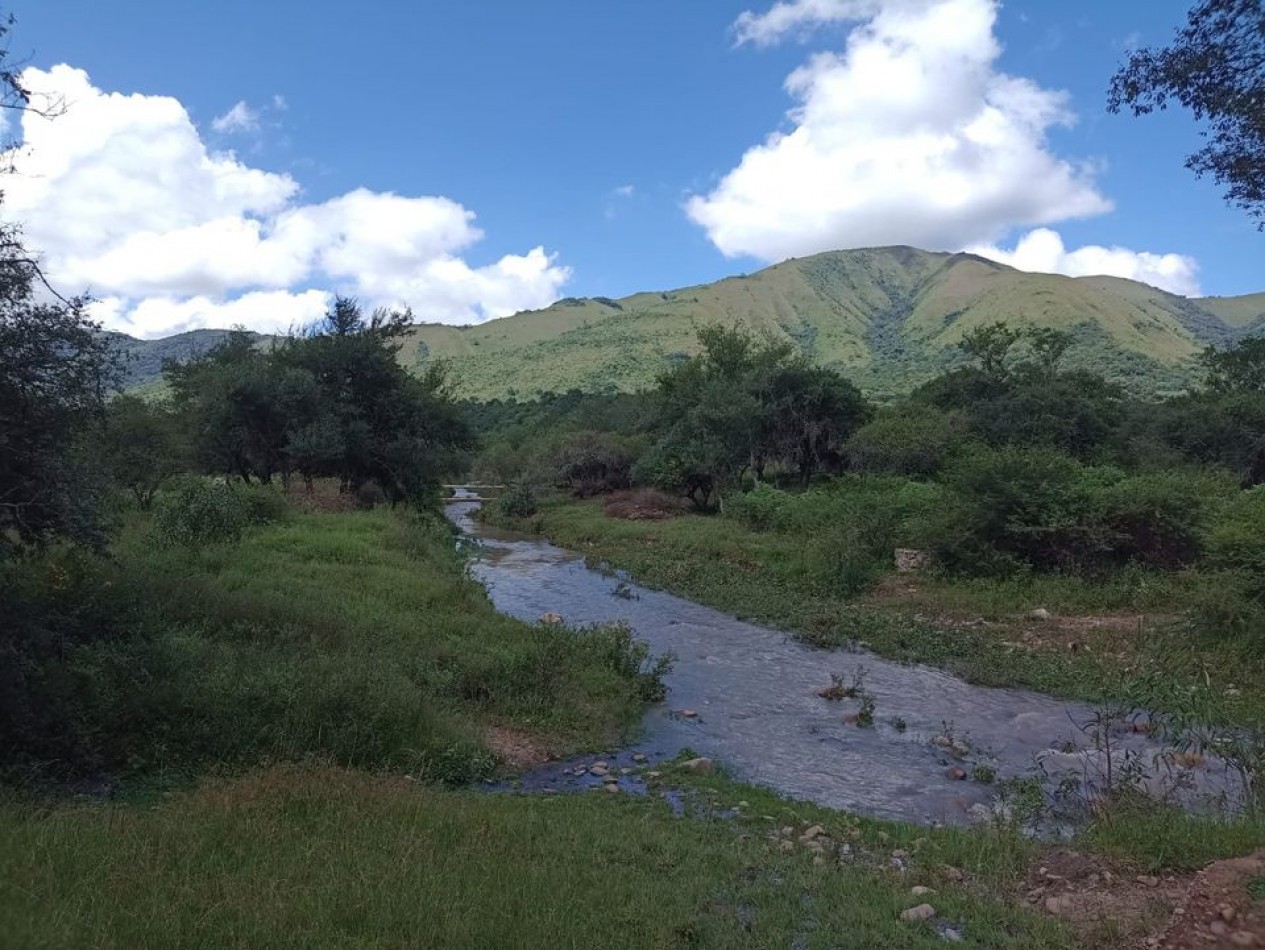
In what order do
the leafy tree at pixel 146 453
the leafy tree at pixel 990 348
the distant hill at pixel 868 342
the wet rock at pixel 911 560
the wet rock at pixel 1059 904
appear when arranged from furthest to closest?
the distant hill at pixel 868 342, the leafy tree at pixel 990 348, the leafy tree at pixel 146 453, the wet rock at pixel 911 560, the wet rock at pixel 1059 904

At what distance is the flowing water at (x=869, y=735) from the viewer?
1089cm

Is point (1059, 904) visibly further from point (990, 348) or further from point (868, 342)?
point (868, 342)

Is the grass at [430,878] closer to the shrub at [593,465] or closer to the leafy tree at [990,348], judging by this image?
the shrub at [593,465]

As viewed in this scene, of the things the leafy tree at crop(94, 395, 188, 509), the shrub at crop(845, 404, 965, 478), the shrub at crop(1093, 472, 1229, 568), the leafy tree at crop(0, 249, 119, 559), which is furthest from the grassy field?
the leafy tree at crop(94, 395, 188, 509)

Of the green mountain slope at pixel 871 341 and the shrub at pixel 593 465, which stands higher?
the green mountain slope at pixel 871 341

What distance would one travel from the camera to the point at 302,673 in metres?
10.9

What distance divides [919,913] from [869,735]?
7.44 m

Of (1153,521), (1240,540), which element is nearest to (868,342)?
(1153,521)

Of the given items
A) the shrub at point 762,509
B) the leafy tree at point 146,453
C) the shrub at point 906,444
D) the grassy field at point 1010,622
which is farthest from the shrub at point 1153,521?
the leafy tree at point 146,453

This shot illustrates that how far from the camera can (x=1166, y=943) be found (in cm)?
552

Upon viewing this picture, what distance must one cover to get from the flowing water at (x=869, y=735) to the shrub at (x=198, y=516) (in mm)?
9632

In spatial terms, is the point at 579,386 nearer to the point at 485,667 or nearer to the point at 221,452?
the point at 221,452

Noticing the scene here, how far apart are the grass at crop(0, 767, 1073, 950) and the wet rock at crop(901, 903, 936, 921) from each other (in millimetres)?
121

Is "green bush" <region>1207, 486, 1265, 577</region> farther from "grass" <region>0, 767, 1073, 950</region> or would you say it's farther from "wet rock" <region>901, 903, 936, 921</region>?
"wet rock" <region>901, 903, 936, 921</region>
